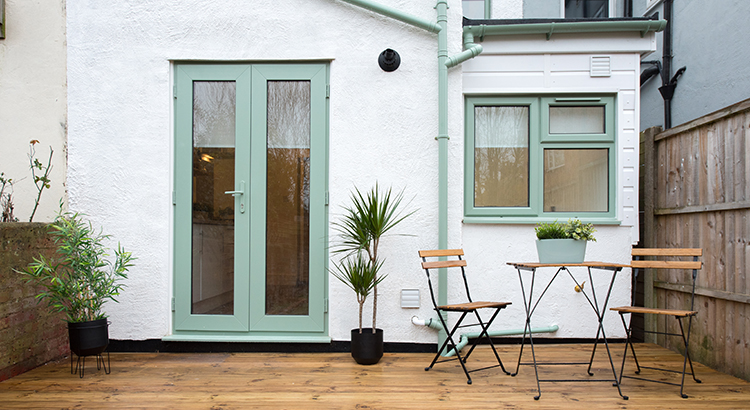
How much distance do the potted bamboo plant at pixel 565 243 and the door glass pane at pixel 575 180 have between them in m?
1.04

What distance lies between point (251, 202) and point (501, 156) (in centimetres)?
211

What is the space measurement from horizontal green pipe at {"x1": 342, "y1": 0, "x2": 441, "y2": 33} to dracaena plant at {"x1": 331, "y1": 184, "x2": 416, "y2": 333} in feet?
4.26

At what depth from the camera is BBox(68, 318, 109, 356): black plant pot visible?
9.54ft

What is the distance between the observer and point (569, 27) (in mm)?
3643

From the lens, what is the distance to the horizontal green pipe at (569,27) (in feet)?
11.9

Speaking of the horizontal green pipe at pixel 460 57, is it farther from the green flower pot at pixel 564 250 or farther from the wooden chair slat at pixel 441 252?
the green flower pot at pixel 564 250

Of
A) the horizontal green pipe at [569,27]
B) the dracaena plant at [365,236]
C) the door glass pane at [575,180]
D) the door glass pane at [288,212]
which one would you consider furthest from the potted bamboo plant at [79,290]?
the door glass pane at [575,180]

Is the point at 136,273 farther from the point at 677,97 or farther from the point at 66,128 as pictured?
the point at 677,97

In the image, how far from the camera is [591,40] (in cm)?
374

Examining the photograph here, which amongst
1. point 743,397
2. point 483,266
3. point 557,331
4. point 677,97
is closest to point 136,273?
point 483,266

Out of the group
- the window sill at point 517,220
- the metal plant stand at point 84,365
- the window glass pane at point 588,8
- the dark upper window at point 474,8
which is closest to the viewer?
the metal plant stand at point 84,365

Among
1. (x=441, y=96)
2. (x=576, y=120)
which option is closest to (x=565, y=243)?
(x=441, y=96)

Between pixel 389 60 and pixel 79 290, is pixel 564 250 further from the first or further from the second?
pixel 79 290

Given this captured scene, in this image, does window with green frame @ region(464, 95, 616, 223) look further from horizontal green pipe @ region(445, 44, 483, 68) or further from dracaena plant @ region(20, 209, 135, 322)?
dracaena plant @ region(20, 209, 135, 322)
